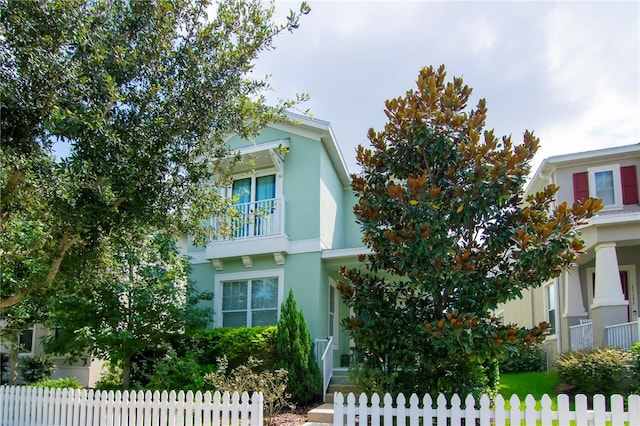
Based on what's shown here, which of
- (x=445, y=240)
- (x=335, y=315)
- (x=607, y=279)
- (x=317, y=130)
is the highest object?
Answer: (x=317, y=130)

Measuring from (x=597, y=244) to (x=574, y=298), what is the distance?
2.44 m

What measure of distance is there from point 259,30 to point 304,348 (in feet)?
22.8

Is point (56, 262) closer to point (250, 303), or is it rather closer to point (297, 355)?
point (297, 355)

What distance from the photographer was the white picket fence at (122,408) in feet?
21.7

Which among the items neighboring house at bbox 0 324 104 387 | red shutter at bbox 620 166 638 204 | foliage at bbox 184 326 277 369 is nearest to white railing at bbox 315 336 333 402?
foliage at bbox 184 326 277 369

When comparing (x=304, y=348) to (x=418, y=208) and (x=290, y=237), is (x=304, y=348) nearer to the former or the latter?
(x=290, y=237)

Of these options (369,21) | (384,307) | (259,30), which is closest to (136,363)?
(384,307)

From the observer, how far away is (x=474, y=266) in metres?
6.88

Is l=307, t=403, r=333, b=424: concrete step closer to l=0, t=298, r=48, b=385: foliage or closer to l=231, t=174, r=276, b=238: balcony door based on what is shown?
l=231, t=174, r=276, b=238: balcony door

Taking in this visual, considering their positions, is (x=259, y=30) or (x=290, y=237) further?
(x=290, y=237)

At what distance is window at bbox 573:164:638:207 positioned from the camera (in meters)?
13.8

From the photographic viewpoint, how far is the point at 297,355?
1098 cm

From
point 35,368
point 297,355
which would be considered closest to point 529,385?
point 297,355

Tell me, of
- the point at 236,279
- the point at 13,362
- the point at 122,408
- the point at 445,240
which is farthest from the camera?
the point at 13,362
